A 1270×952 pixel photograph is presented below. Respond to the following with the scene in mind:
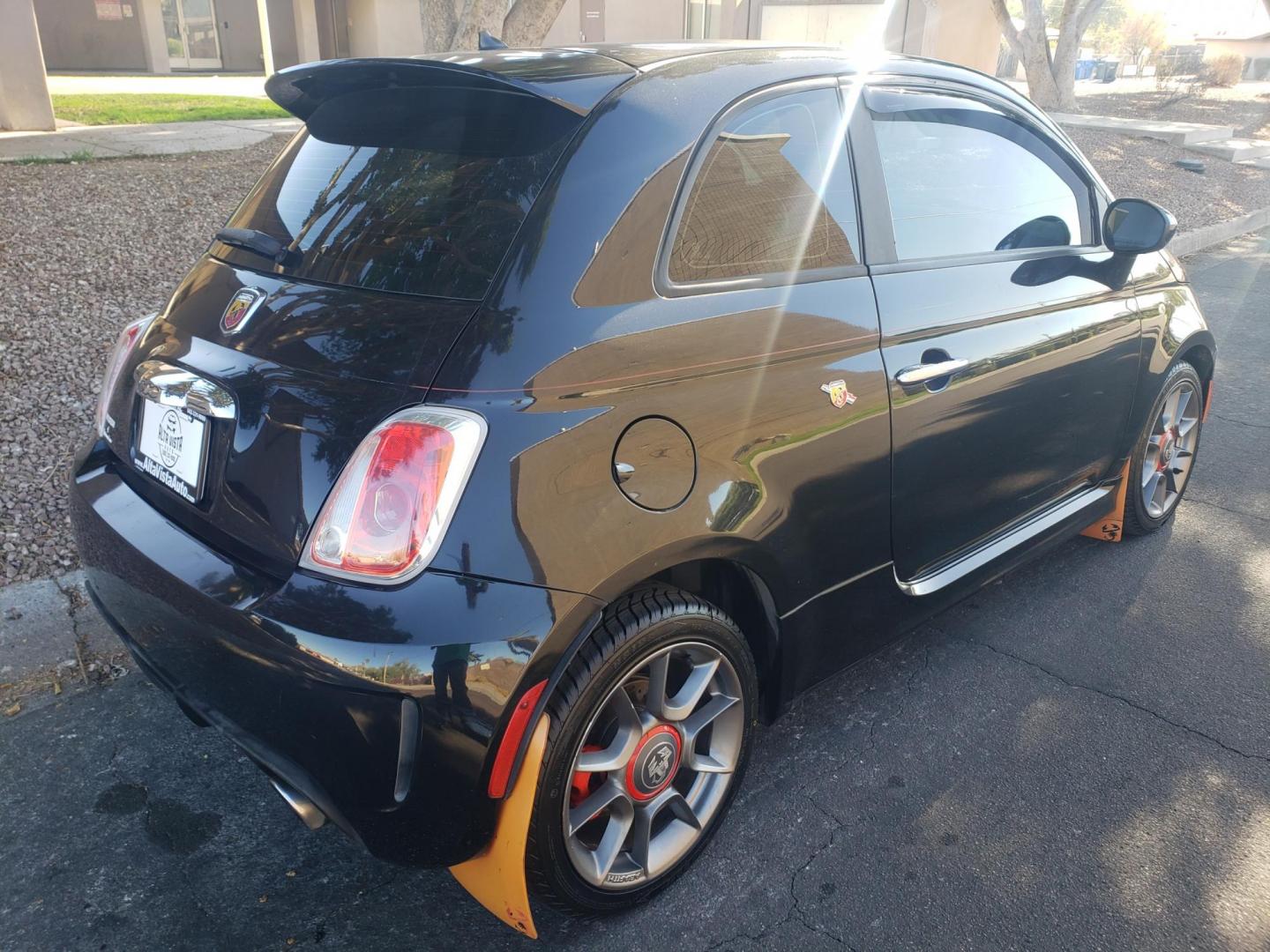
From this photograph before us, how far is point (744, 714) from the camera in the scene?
7.80 ft

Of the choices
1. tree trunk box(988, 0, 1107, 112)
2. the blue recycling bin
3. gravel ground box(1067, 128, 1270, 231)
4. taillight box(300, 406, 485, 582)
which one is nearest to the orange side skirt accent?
taillight box(300, 406, 485, 582)

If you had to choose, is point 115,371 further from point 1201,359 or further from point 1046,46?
point 1046,46

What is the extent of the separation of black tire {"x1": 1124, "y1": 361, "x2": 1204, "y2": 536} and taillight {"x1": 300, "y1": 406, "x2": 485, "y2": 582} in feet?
9.56

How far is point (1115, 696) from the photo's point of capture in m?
3.07

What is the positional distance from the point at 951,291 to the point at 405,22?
2046cm

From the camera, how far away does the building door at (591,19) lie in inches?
858

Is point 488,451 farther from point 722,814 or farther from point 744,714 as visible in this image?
point 722,814

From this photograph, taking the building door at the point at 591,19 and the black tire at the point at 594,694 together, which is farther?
the building door at the point at 591,19

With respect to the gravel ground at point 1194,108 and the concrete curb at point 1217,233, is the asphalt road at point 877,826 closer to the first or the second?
the concrete curb at point 1217,233

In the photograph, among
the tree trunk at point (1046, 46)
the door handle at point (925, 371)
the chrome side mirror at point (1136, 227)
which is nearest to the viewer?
the door handle at point (925, 371)

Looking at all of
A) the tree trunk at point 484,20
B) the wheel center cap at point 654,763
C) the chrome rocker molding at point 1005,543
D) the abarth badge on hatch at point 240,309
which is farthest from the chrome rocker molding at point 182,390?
the tree trunk at point 484,20

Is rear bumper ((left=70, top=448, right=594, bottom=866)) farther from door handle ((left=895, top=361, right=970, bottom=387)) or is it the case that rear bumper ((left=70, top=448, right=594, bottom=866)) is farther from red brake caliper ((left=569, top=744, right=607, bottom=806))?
door handle ((left=895, top=361, right=970, bottom=387))

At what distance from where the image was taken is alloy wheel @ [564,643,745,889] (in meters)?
2.12

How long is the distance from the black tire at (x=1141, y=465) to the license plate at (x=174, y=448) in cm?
324
